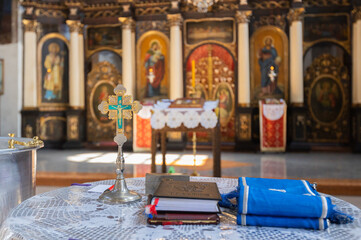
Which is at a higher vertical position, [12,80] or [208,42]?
[208,42]

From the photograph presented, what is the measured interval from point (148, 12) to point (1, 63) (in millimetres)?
4973

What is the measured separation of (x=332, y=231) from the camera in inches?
61.9

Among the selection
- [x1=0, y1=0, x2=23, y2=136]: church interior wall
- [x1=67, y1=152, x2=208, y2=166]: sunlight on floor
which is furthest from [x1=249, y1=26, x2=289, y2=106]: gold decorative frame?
[x1=0, y1=0, x2=23, y2=136]: church interior wall

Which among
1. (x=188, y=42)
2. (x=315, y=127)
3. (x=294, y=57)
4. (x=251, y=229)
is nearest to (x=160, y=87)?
(x=188, y=42)

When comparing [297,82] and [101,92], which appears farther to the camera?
[101,92]

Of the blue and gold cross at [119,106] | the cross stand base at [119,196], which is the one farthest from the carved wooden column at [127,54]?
the cross stand base at [119,196]

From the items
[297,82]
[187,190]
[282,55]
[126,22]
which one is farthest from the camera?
[126,22]

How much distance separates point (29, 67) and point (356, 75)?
32.9 feet

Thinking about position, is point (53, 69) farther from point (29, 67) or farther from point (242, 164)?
point (242, 164)

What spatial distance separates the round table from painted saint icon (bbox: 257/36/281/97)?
9658mm

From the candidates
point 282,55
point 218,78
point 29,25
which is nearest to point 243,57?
point 218,78

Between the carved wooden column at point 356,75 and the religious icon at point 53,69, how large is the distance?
9074 mm

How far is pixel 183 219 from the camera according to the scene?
1.68 m

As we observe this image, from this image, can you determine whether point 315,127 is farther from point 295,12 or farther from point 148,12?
point 148,12
